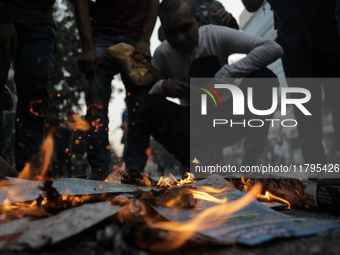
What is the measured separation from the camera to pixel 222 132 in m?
2.95

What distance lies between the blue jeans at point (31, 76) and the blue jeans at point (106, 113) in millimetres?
400

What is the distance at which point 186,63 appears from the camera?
2992mm

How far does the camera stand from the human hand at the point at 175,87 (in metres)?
2.84

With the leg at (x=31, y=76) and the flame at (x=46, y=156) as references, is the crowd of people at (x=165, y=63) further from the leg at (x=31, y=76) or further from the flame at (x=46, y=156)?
the flame at (x=46, y=156)

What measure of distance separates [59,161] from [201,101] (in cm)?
500

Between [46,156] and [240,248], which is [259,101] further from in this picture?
[240,248]

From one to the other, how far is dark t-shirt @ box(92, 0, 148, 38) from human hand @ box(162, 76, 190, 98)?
2.08 feet

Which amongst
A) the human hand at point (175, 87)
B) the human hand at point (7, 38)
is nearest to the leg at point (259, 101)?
the human hand at point (175, 87)

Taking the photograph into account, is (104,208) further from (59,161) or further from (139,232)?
(59,161)

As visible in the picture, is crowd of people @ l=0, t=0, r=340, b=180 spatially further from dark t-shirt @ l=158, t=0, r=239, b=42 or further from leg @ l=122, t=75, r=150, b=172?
dark t-shirt @ l=158, t=0, r=239, b=42

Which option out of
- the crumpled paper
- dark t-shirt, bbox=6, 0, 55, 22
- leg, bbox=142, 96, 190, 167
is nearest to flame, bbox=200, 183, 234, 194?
leg, bbox=142, 96, 190, 167

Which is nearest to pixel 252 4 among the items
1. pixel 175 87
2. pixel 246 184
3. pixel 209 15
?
pixel 209 15

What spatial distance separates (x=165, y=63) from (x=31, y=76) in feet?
4.18

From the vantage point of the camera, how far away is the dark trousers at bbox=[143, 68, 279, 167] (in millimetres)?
2816
